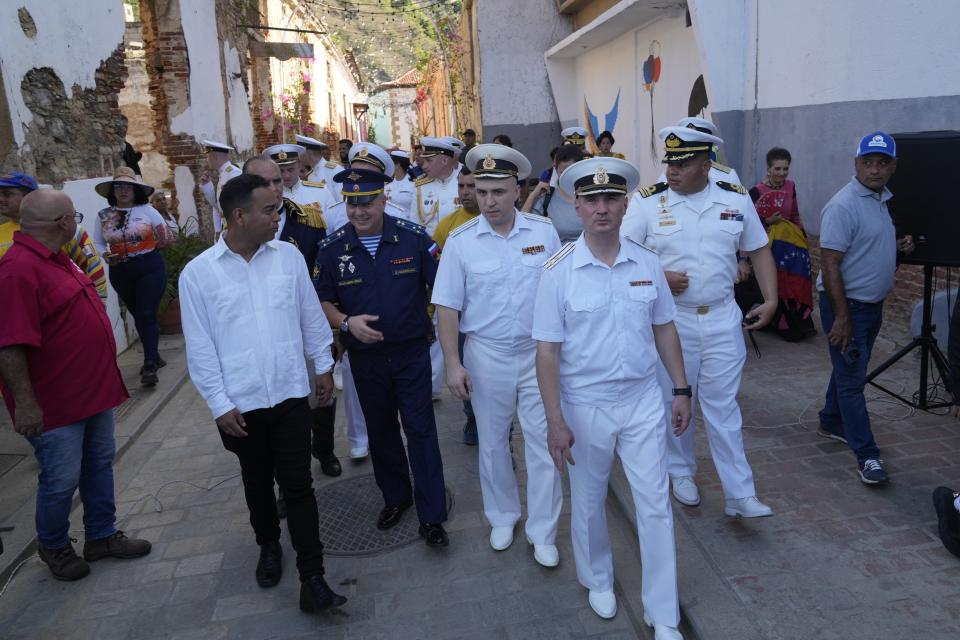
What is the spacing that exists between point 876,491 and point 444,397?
3.56 metres

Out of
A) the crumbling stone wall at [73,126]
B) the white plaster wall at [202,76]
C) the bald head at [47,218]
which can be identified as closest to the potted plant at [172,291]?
the crumbling stone wall at [73,126]

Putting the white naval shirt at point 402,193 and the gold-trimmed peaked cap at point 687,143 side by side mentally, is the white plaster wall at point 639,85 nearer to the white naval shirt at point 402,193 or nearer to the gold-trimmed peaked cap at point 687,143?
the white naval shirt at point 402,193

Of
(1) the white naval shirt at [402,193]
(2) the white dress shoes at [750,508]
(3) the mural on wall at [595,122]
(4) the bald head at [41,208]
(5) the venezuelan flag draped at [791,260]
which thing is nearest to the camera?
(4) the bald head at [41,208]

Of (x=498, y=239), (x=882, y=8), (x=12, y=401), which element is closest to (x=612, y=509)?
(x=498, y=239)

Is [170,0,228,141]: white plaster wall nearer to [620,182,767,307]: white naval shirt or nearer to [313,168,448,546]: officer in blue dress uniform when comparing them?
[313,168,448,546]: officer in blue dress uniform

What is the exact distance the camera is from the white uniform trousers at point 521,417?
3865 millimetres

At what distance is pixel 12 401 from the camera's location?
3641mm

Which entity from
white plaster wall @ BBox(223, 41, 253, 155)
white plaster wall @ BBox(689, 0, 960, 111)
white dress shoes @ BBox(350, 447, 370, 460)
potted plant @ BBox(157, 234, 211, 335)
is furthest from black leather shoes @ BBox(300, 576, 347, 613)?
white plaster wall @ BBox(223, 41, 253, 155)

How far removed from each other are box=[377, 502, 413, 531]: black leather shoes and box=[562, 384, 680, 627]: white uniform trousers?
1462 millimetres

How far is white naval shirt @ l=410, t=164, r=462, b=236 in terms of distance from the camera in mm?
6891

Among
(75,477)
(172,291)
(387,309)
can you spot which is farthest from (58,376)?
(172,291)

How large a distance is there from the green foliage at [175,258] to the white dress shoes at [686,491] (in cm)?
644

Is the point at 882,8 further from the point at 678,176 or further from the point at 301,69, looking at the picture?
the point at 301,69

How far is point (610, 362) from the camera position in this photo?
3.13 metres
